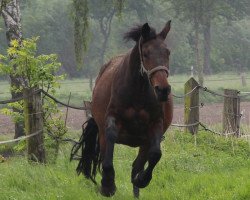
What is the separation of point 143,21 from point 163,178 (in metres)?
43.4

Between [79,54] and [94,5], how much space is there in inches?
1413

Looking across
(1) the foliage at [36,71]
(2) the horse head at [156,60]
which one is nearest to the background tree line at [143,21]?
(1) the foliage at [36,71]

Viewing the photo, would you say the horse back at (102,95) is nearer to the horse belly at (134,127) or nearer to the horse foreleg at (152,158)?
the horse belly at (134,127)

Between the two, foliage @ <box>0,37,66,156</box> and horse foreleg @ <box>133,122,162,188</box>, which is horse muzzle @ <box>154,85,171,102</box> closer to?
horse foreleg @ <box>133,122,162,188</box>

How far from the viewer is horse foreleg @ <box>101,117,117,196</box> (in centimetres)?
592

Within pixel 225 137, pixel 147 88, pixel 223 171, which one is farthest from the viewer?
pixel 225 137

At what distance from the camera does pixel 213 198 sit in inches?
248

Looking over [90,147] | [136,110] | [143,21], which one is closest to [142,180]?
[136,110]

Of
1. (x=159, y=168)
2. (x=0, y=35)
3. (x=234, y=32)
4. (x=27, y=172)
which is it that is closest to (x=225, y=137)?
(x=159, y=168)

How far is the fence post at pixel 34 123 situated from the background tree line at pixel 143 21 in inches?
1124

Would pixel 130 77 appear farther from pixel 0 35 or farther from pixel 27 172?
pixel 0 35

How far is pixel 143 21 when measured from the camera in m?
50.2

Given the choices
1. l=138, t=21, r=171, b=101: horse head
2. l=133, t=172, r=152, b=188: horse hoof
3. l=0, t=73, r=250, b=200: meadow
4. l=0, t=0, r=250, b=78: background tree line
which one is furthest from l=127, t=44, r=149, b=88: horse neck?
l=0, t=0, r=250, b=78: background tree line

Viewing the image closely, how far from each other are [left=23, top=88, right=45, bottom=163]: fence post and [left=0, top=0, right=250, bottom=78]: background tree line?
93.7 feet
